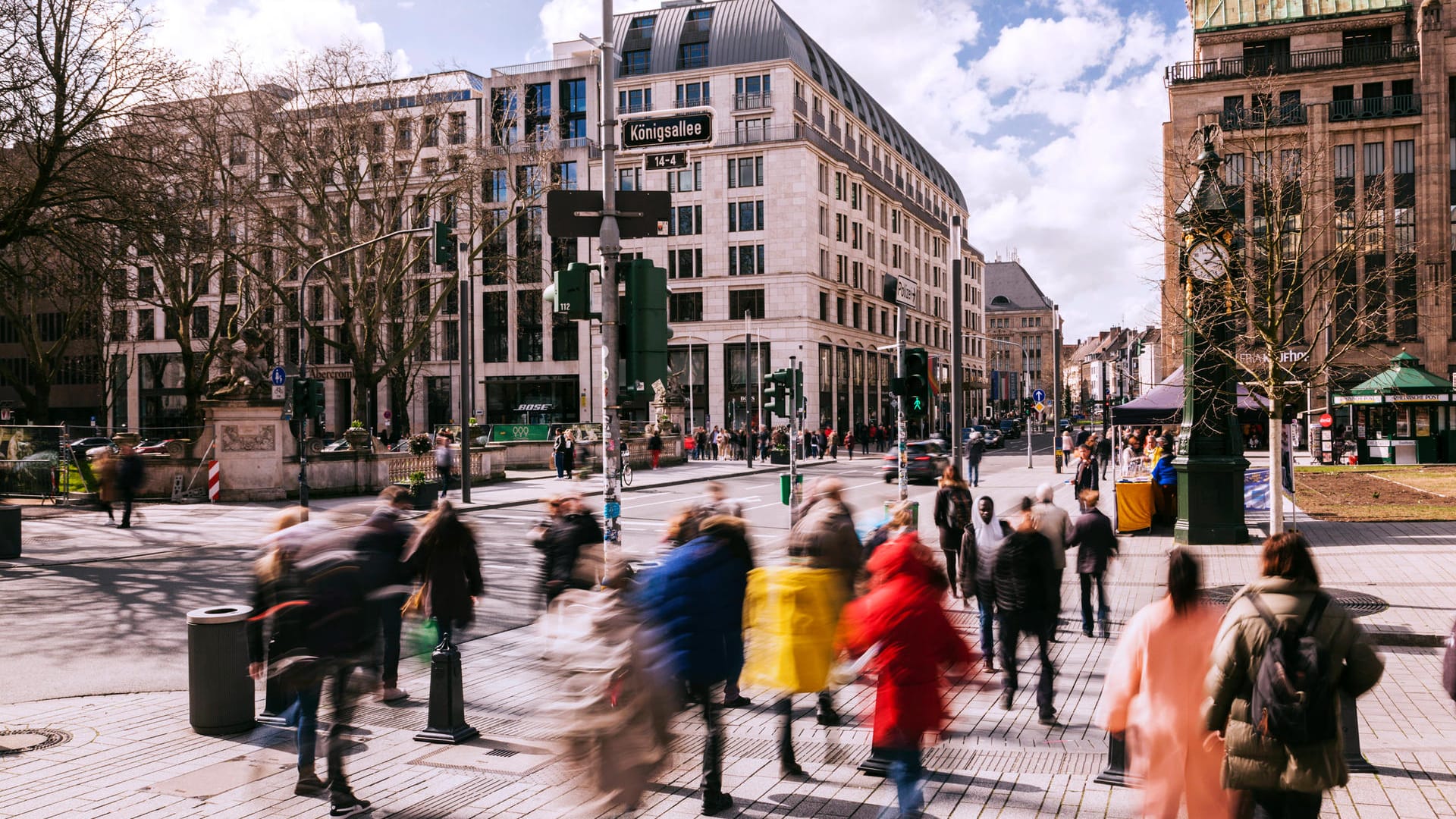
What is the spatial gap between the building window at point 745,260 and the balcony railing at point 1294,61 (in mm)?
25254

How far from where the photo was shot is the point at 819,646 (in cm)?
626

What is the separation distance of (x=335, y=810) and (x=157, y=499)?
2591 centimetres

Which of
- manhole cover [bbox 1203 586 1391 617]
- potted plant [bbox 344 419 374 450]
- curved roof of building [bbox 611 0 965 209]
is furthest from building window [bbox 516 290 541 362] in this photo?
manhole cover [bbox 1203 586 1391 617]

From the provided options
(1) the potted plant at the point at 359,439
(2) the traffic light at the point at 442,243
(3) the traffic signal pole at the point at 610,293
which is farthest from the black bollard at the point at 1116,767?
(1) the potted plant at the point at 359,439

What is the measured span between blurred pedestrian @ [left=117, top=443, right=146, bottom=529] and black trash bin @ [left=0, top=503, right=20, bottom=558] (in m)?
4.61

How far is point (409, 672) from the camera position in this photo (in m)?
9.60

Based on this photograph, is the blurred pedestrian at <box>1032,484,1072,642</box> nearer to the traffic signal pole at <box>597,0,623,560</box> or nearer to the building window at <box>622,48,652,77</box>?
the traffic signal pole at <box>597,0,623,560</box>

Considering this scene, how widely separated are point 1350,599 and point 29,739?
42.6 ft

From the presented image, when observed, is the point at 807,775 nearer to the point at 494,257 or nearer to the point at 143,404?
the point at 494,257

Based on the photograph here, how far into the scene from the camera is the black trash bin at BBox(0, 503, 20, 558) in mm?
16797

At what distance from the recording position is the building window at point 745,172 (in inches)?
2473

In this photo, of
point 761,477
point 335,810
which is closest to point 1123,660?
point 335,810

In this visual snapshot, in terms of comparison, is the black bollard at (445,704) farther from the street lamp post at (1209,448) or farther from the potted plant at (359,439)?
the potted plant at (359,439)

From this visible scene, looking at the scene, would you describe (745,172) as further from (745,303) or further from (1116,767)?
(1116,767)
